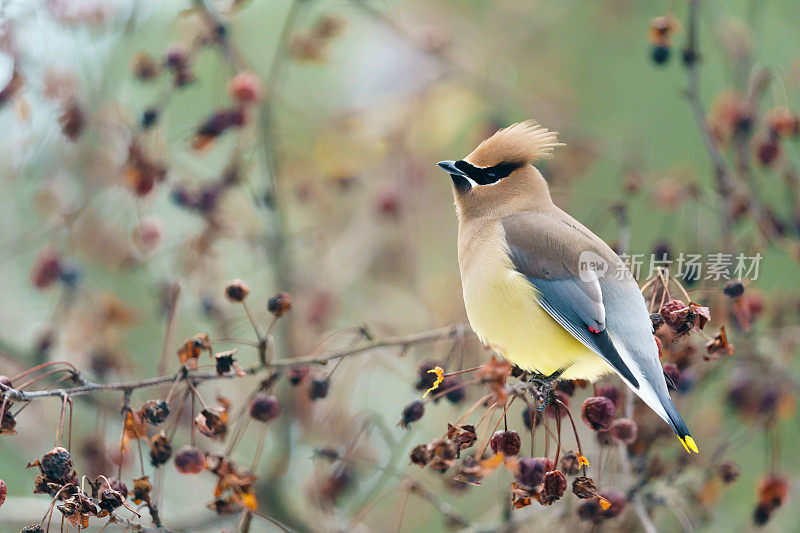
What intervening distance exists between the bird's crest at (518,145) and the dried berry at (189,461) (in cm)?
114

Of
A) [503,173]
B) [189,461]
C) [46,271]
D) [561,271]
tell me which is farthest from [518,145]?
[46,271]

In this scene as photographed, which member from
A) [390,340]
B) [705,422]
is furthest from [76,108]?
[705,422]

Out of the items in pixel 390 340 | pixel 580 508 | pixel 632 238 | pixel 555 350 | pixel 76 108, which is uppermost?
pixel 76 108

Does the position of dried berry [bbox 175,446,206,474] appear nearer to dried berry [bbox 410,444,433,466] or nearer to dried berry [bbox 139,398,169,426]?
A: dried berry [bbox 139,398,169,426]

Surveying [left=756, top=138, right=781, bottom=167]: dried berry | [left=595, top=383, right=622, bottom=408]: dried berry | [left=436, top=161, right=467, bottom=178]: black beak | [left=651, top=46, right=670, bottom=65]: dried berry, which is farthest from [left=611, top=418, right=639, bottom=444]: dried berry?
[left=756, top=138, right=781, bottom=167]: dried berry

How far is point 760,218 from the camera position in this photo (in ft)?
9.88

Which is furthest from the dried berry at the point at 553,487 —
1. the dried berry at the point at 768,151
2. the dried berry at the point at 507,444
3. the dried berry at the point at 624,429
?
the dried berry at the point at 768,151

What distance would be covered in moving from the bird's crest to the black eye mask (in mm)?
22

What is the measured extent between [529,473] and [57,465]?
1.01 metres

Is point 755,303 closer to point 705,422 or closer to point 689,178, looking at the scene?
point 689,178

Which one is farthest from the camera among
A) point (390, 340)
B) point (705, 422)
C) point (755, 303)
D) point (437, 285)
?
point (437, 285)

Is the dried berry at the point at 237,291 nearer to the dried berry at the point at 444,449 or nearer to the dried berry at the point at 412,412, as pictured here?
the dried berry at the point at 412,412

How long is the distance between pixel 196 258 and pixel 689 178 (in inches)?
80.6

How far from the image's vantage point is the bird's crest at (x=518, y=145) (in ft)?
Result: 8.17
